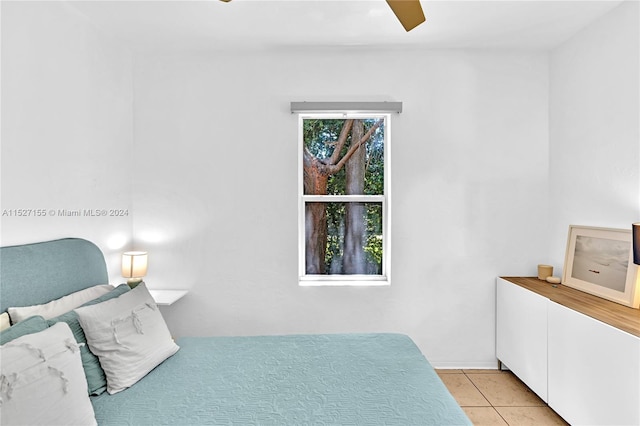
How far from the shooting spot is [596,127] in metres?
2.65

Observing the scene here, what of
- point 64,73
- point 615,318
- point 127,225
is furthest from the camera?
point 127,225

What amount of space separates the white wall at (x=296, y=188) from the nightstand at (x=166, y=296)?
0.10m

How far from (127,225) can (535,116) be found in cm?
349

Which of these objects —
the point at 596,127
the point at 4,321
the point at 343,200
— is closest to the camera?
the point at 4,321

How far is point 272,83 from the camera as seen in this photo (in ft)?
10.5

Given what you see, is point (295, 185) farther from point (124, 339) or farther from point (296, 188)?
point (124, 339)

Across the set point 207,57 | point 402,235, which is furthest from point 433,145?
point 207,57

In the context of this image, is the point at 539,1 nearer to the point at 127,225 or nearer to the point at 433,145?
the point at 433,145

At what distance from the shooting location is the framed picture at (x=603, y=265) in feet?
7.57

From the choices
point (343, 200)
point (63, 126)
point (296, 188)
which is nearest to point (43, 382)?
point (63, 126)

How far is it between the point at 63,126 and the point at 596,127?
11.5 ft

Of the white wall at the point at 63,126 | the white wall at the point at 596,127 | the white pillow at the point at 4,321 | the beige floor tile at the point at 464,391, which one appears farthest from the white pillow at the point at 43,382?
the white wall at the point at 596,127

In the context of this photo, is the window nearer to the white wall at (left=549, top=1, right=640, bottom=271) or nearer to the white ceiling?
the white ceiling

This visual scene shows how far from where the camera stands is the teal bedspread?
1557mm
